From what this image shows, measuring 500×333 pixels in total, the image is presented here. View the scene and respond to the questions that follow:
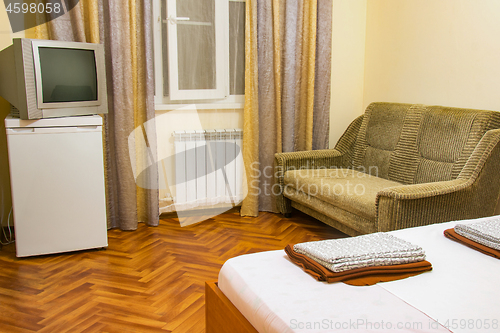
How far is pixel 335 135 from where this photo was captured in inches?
160

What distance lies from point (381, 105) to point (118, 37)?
217 cm

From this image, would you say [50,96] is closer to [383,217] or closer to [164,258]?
[164,258]

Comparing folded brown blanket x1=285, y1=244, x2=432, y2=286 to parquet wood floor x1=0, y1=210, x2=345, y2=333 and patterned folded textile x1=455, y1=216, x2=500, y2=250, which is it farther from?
parquet wood floor x1=0, y1=210, x2=345, y2=333

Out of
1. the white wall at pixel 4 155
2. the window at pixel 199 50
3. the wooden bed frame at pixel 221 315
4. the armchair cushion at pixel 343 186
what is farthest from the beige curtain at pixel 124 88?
the wooden bed frame at pixel 221 315

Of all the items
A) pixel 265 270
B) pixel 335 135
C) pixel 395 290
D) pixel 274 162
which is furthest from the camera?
pixel 335 135

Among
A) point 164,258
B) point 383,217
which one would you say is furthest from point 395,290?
point 164,258

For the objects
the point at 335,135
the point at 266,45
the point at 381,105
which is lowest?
the point at 335,135

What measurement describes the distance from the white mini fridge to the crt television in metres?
0.09

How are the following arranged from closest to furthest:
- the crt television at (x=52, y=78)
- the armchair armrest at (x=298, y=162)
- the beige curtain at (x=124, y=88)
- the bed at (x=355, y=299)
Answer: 1. the bed at (x=355, y=299)
2. the crt television at (x=52, y=78)
3. the beige curtain at (x=124, y=88)
4. the armchair armrest at (x=298, y=162)

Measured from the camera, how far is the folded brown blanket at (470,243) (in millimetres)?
1568

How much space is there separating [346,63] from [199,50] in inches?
56.3

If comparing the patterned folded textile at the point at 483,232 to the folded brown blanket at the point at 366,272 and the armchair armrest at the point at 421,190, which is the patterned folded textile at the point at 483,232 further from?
the armchair armrest at the point at 421,190

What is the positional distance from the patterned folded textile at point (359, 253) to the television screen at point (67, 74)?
1973 millimetres

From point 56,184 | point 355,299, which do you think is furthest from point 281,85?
point 355,299
